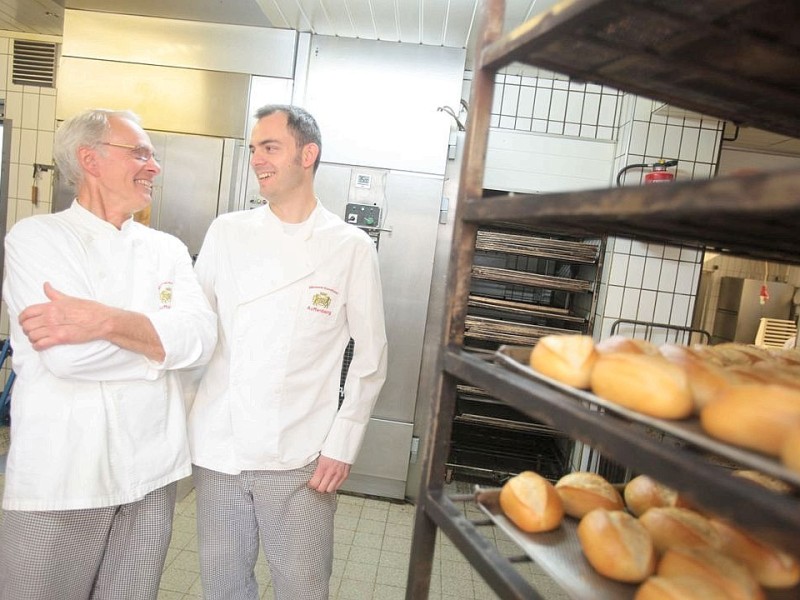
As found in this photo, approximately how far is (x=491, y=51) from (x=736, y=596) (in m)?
0.71

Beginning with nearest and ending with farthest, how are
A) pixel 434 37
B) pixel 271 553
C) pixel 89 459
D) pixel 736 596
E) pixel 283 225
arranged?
pixel 736 596 < pixel 89 459 < pixel 271 553 < pixel 283 225 < pixel 434 37

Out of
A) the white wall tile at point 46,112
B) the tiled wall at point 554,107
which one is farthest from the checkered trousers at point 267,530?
the white wall tile at point 46,112

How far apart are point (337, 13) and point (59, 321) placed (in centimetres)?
215

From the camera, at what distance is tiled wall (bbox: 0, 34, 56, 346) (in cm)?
347

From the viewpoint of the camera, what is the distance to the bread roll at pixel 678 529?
0.70 m

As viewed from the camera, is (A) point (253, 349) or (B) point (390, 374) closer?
(A) point (253, 349)

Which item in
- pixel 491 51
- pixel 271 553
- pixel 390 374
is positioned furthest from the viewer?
pixel 390 374

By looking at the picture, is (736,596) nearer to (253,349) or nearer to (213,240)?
(253,349)

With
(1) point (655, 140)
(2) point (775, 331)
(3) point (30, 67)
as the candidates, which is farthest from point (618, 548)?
(2) point (775, 331)

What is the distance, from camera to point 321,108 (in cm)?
301

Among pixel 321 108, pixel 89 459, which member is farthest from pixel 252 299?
pixel 321 108

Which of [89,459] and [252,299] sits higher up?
[252,299]

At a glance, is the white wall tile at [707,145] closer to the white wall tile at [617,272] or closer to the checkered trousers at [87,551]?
the white wall tile at [617,272]

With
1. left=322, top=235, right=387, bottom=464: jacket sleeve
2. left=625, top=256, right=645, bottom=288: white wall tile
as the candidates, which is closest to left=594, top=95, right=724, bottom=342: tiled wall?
left=625, top=256, right=645, bottom=288: white wall tile
